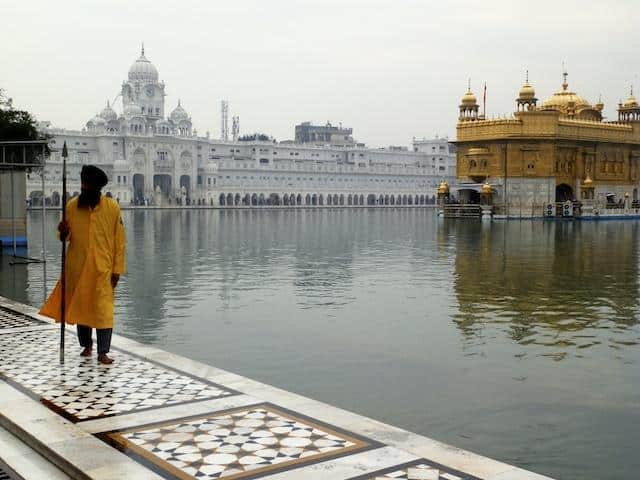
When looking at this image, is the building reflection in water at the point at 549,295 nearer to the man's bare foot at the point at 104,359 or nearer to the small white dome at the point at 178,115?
the man's bare foot at the point at 104,359

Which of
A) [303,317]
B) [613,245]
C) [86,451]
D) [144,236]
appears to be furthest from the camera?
[144,236]

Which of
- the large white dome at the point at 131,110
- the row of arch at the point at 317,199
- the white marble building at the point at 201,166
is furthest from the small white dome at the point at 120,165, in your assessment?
the row of arch at the point at 317,199

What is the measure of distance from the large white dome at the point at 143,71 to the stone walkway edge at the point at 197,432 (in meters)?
99.2

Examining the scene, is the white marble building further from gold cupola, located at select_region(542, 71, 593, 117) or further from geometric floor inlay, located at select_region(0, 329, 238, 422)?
geometric floor inlay, located at select_region(0, 329, 238, 422)

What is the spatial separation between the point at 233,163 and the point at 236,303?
96421 millimetres

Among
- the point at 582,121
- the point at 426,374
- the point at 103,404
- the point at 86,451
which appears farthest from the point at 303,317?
the point at 582,121

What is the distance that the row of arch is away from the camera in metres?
104

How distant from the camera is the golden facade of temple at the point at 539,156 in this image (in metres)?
57.4

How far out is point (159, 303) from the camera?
12836 millimetres

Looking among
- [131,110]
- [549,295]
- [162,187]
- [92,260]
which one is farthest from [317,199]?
[92,260]

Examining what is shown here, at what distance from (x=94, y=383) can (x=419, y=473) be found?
333 cm

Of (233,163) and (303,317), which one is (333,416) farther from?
(233,163)

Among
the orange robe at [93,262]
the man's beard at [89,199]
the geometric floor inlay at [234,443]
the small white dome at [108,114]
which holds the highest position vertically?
the small white dome at [108,114]

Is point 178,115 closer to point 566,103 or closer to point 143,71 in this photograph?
point 143,71
